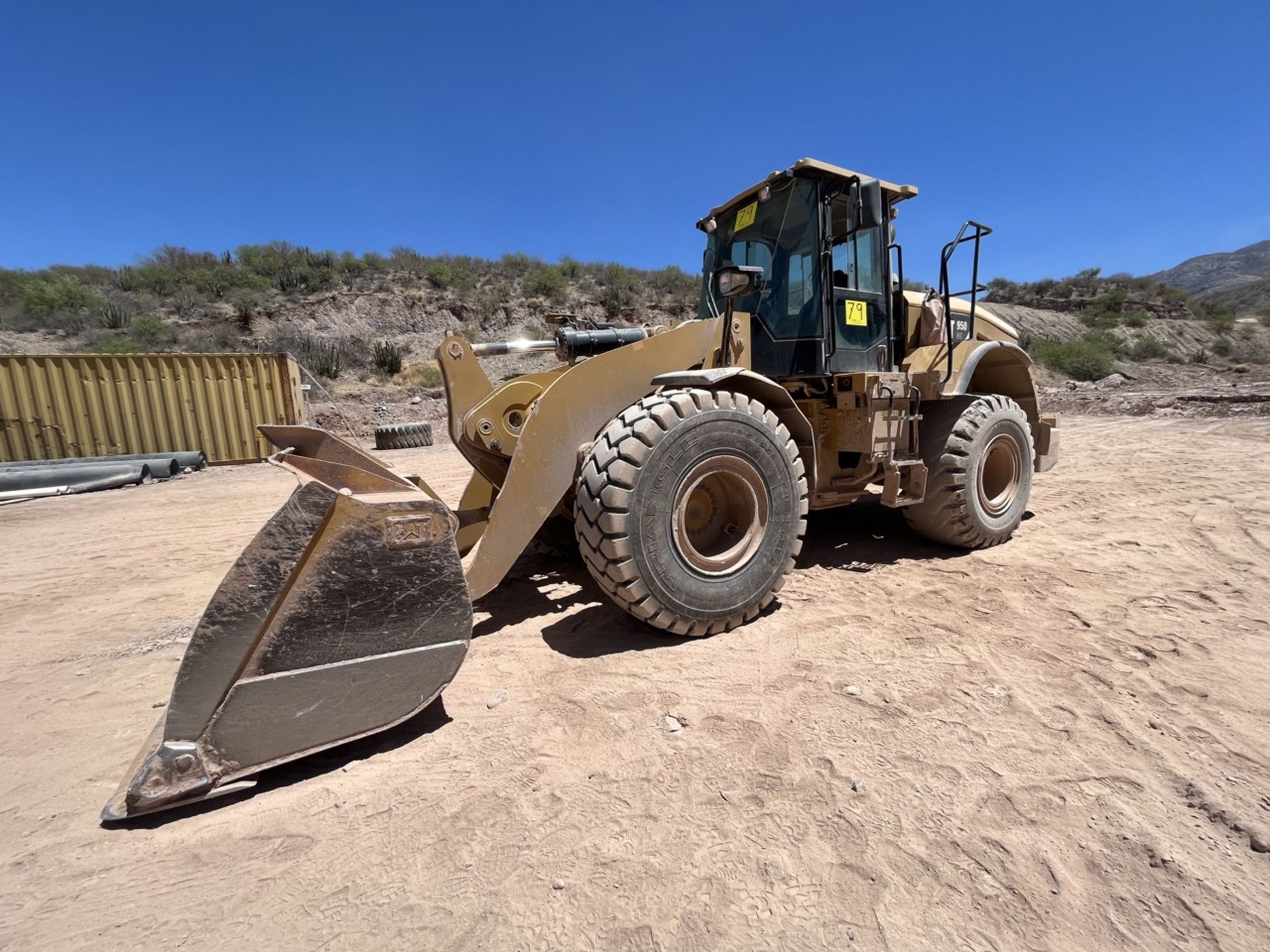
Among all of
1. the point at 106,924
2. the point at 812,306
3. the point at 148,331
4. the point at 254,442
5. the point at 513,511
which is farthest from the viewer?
the point at 148,331

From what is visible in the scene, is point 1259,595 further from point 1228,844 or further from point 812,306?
point 812,306

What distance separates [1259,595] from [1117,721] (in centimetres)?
201

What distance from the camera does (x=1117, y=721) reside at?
2.17 metres

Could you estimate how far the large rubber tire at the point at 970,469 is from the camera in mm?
4219

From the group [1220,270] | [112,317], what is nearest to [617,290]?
[112,317]

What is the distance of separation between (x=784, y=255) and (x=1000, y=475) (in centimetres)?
264

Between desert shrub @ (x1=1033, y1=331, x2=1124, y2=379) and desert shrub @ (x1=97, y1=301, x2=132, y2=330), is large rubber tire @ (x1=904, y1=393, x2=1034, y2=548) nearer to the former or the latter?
desert shrub @ (x1=1033, y1=331, x2=1124, y2=379)

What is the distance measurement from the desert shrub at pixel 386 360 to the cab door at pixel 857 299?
60.0ft

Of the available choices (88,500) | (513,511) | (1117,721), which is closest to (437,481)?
(88,500)

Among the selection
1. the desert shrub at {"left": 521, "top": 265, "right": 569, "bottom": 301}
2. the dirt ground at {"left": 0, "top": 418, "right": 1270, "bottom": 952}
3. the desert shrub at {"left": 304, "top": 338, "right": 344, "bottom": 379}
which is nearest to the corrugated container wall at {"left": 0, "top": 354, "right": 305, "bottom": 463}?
the desert shrub at {"left": 304, "top": 338, "right": 344, "bottom": 379}

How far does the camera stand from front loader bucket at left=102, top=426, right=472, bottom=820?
1813 mm

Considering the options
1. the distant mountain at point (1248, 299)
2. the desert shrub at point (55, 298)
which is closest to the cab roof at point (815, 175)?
the desert shrub at point (55, 298)

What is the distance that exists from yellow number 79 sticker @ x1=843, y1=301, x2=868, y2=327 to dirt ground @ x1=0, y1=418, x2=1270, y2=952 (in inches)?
73.5

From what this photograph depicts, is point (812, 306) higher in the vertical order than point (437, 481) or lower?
higher
